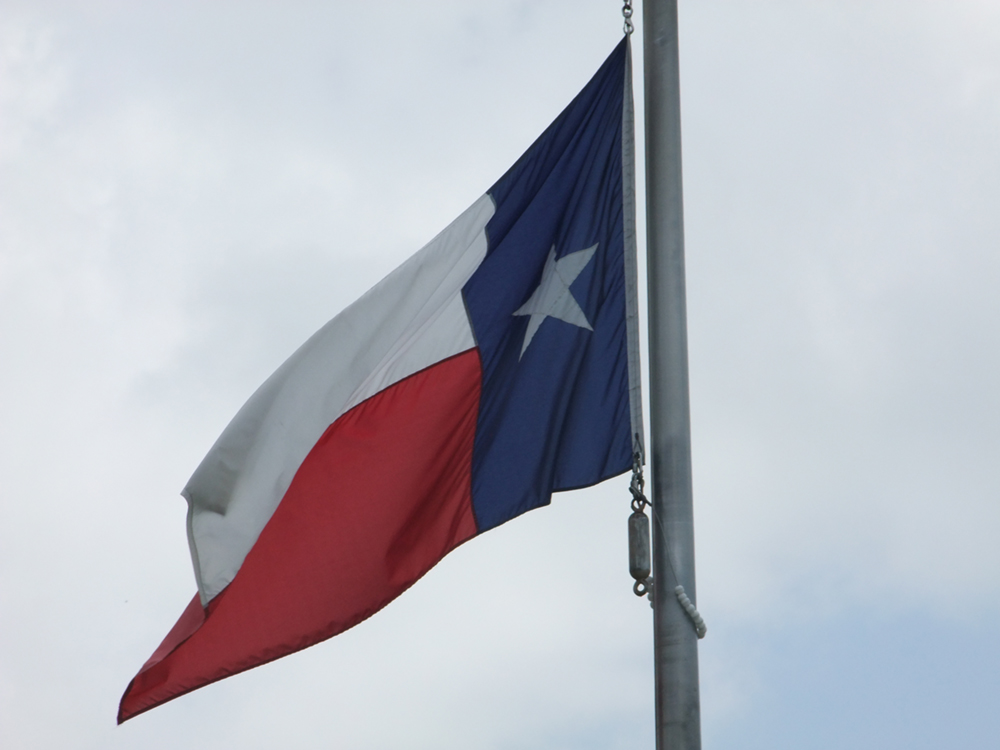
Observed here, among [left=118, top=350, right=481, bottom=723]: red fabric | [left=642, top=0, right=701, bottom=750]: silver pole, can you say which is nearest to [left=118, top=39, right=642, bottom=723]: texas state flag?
[left=118, top=350, right=481, bottom=723]: red fabric

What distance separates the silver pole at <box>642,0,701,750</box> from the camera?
6.66 meters

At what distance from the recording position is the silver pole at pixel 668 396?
6.66 m

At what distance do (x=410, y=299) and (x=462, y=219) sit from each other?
0.67 meters

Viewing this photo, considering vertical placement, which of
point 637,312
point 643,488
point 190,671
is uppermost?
point 637,312

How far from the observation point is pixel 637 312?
809cm

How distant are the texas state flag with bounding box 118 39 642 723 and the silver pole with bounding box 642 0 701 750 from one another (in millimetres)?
395

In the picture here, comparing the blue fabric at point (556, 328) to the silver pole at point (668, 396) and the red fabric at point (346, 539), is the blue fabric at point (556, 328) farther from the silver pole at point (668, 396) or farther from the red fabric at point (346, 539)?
the silver pole at point (668, 396)

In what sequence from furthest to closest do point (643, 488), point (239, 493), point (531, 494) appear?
point (239, 493) < point (531, 494) < point (643, 488)

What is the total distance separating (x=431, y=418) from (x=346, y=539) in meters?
0.99

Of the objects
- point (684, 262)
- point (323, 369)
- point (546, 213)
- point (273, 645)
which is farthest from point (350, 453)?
point (684, 262)

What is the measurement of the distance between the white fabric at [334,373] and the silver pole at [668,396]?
1583mm

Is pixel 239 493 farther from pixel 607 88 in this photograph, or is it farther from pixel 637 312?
pixel 607 88

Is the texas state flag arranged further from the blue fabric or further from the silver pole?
the silver pole

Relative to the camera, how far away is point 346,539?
8.31m
